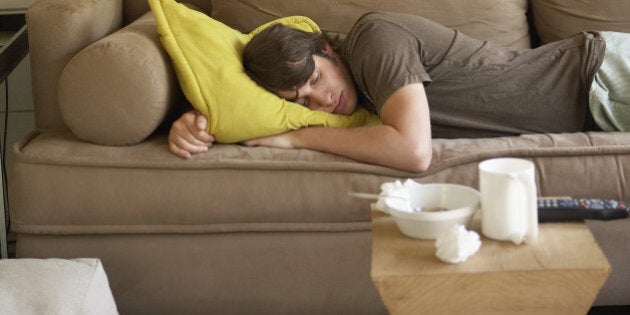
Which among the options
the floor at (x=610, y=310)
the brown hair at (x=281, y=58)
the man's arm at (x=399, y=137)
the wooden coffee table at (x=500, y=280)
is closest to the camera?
the wooden coffee table at (x=500, y=280)

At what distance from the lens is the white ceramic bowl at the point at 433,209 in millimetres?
1444

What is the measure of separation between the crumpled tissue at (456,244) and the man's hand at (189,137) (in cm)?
80

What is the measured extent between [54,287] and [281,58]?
0.70 metres

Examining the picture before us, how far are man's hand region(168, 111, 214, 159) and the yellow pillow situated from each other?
0.02 meters

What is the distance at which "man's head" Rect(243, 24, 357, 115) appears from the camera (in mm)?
2061

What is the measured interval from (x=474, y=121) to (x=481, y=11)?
44 cm

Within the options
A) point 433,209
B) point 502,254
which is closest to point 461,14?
point 433,209

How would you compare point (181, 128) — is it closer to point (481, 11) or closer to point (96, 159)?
point (96, 159)

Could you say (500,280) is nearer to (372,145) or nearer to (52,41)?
(372,145)

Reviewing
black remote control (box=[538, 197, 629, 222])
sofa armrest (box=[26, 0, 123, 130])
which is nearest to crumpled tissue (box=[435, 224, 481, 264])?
black remote control (box=[538, 197, 629, 222])

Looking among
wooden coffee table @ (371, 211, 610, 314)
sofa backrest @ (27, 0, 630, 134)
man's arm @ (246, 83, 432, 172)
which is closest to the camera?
wooden coffee table @ (371, 211, 610, 314)

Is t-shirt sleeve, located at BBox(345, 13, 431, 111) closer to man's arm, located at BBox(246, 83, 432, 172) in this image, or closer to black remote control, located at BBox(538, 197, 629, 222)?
man's arm, located at BBox(246, 83, 432, 172)

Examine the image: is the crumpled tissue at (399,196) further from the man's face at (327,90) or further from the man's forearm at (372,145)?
the man's face at (327,90)

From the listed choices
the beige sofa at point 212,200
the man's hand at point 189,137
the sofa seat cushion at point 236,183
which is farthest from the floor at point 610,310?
the man's hand at point 189,137
